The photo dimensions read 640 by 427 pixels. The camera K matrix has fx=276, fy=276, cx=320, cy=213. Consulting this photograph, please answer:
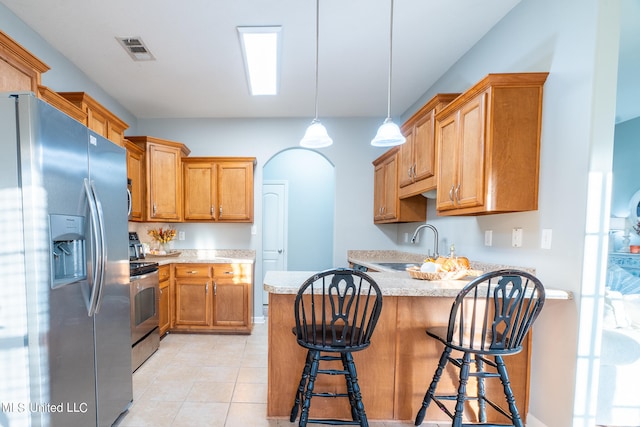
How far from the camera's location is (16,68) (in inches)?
64.1

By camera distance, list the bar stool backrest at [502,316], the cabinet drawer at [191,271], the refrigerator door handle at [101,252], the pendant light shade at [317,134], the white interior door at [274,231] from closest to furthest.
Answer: the bar stool backrest at [502,316]
the refrigerator door handle at [101,252]
the pendant light shade at [317,134]
the cabinet drawer at [191,271]
the white interior door at [274,231]

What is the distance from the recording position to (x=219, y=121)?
12.8 feet

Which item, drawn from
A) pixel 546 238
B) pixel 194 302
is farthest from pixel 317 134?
pixel 194 302

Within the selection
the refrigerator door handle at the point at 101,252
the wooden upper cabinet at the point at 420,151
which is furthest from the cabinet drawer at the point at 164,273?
the wooden upper cabinet at the point at 420,151

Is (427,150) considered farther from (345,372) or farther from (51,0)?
(51,0)

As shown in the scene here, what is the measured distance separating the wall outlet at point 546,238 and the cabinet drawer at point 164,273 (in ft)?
11.3

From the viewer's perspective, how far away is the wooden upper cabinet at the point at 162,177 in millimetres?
3309

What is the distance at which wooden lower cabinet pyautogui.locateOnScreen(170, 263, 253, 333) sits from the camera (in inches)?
130

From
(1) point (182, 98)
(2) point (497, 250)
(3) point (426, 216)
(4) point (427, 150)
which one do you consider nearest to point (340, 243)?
(3) point (426, 216)

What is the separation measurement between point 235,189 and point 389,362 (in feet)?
9.05

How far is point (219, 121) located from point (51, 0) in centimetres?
206

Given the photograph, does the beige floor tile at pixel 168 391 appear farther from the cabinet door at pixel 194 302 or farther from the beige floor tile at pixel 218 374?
the cabinet door at pixel 194 302

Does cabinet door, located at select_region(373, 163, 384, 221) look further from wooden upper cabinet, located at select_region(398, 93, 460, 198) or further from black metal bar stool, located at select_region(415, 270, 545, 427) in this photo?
black metal bar stool, located at select_region(415, 270, 545, 427)

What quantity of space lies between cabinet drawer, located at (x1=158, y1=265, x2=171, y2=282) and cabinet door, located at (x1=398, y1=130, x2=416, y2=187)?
284 centimetres
